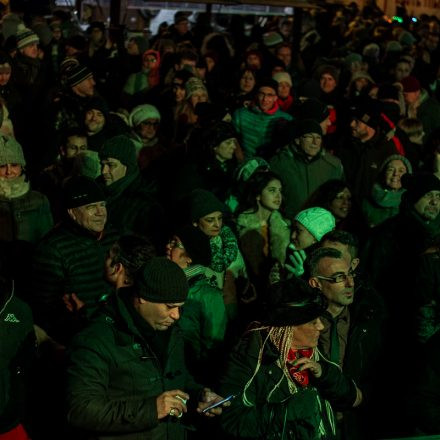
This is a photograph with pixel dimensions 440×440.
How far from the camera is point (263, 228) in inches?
306

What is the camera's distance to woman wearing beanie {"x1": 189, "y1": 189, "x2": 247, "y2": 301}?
662 cm

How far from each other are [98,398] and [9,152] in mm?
3291

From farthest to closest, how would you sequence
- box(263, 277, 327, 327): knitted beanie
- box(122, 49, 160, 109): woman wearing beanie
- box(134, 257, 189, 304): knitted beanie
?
1. box(122, 49, 160, 109): woman wearing beanie
2. box(263, 277, 327, 327): knitted beanie
3. box(134, 257, 189, 304): knitted beanie

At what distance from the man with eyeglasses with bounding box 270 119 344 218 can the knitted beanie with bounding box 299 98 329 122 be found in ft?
3.47

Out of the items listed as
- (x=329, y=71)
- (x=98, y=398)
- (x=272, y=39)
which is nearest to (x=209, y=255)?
(x=98, y=398)

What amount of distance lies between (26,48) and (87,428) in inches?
332

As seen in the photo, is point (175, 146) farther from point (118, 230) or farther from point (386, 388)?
point (386, 388)

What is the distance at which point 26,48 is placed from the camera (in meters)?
11.9

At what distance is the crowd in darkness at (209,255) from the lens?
14.9 ft

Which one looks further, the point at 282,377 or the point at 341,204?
the point at 341,204

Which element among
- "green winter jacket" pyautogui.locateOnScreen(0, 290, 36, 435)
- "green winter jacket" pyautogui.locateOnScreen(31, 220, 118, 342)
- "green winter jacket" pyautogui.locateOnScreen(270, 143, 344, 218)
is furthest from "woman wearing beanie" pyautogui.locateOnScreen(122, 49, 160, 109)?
"green winter jacket" pyautogui.locateOnScreen(0, 290, 36, 435)

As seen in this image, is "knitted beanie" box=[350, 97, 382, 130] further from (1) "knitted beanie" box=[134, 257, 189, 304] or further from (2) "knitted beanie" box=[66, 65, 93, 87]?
(1) "knitted beanie" box=[134, 257, 189, 304]

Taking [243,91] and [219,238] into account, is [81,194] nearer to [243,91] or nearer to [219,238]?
[219,238]

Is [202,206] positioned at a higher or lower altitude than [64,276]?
higher
